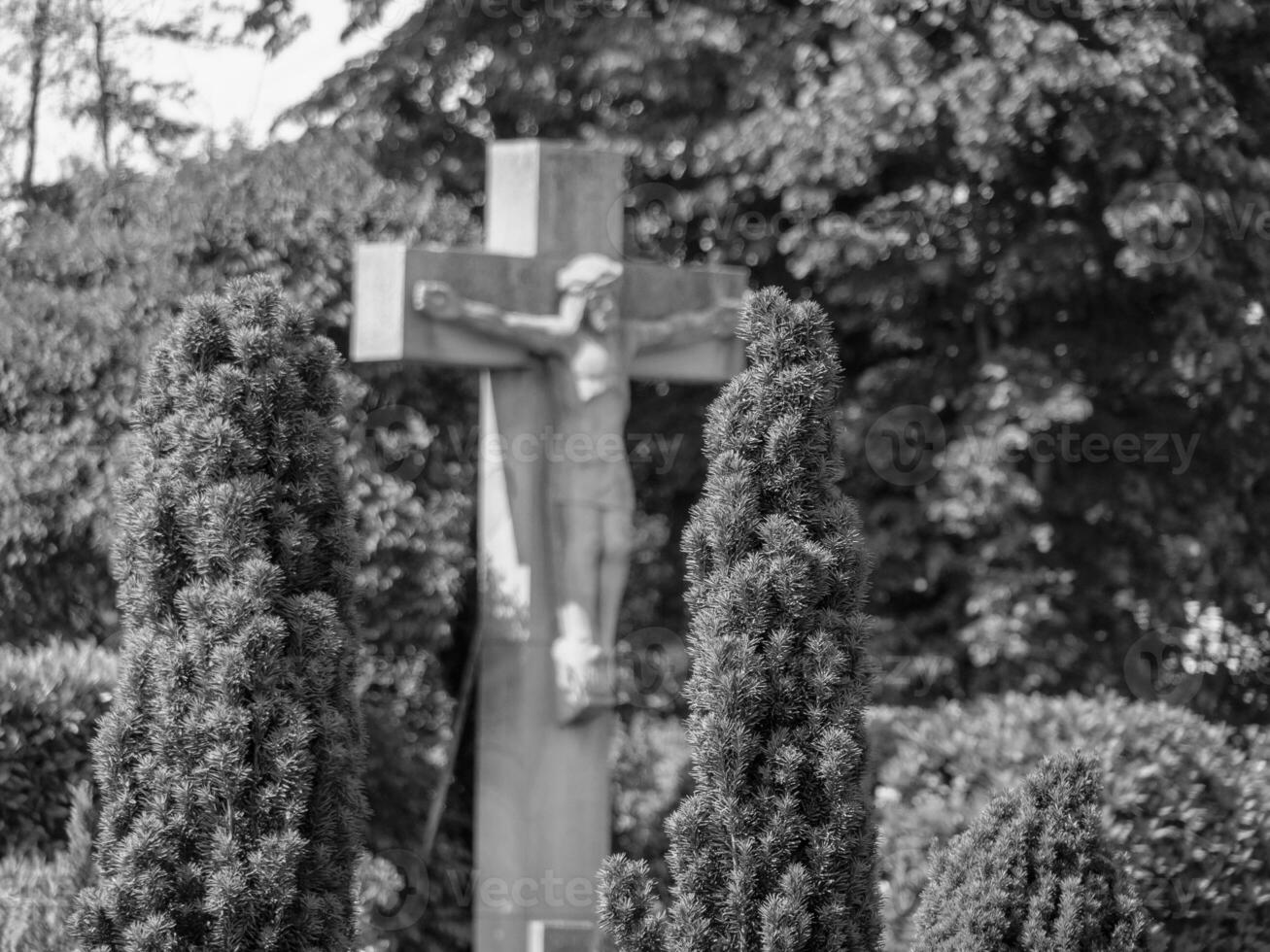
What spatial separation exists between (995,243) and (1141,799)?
5300 millimetres

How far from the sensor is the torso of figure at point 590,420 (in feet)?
32.6

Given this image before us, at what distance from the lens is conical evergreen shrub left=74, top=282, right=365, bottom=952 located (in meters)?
5.73

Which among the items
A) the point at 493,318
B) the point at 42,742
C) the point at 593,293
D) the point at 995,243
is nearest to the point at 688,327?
the point at 593,293

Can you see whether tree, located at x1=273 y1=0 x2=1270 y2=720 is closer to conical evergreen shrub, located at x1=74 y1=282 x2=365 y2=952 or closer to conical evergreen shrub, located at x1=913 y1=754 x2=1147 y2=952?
conical evergreen shrub, located at x1=913 y1=754 x2=1147 y2=952

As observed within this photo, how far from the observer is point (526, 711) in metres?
9.89

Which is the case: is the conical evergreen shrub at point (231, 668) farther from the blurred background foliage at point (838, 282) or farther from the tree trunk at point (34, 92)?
the tree trunk at point (34, 92)

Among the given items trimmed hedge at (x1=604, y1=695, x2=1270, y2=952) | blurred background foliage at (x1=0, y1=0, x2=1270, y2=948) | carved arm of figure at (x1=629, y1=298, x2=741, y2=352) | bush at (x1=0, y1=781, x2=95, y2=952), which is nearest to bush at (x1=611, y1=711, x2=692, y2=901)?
blurred background foliage at (x1=0, y1=0, x2=1270, y2=948)

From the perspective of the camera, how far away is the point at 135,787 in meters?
5.88

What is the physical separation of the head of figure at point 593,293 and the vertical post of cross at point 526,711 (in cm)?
24

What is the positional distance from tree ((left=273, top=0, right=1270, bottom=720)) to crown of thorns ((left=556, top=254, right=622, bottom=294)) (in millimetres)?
3923

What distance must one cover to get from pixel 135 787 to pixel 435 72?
1059 cm

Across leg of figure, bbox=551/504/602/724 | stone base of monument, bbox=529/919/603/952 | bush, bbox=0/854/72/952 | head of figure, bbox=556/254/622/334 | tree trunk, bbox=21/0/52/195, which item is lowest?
stone base of monument, bbox=529/919/603/952

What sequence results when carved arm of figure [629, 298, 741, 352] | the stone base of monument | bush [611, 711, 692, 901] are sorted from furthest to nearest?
1. bush [611, 711, 692, 901]
2. carved arm of figure [629, 298, 741, 352]
3. the stone base of monument

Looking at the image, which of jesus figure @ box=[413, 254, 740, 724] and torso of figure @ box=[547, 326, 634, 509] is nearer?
jesus figure @ box=[413, 254, 740, 724]
